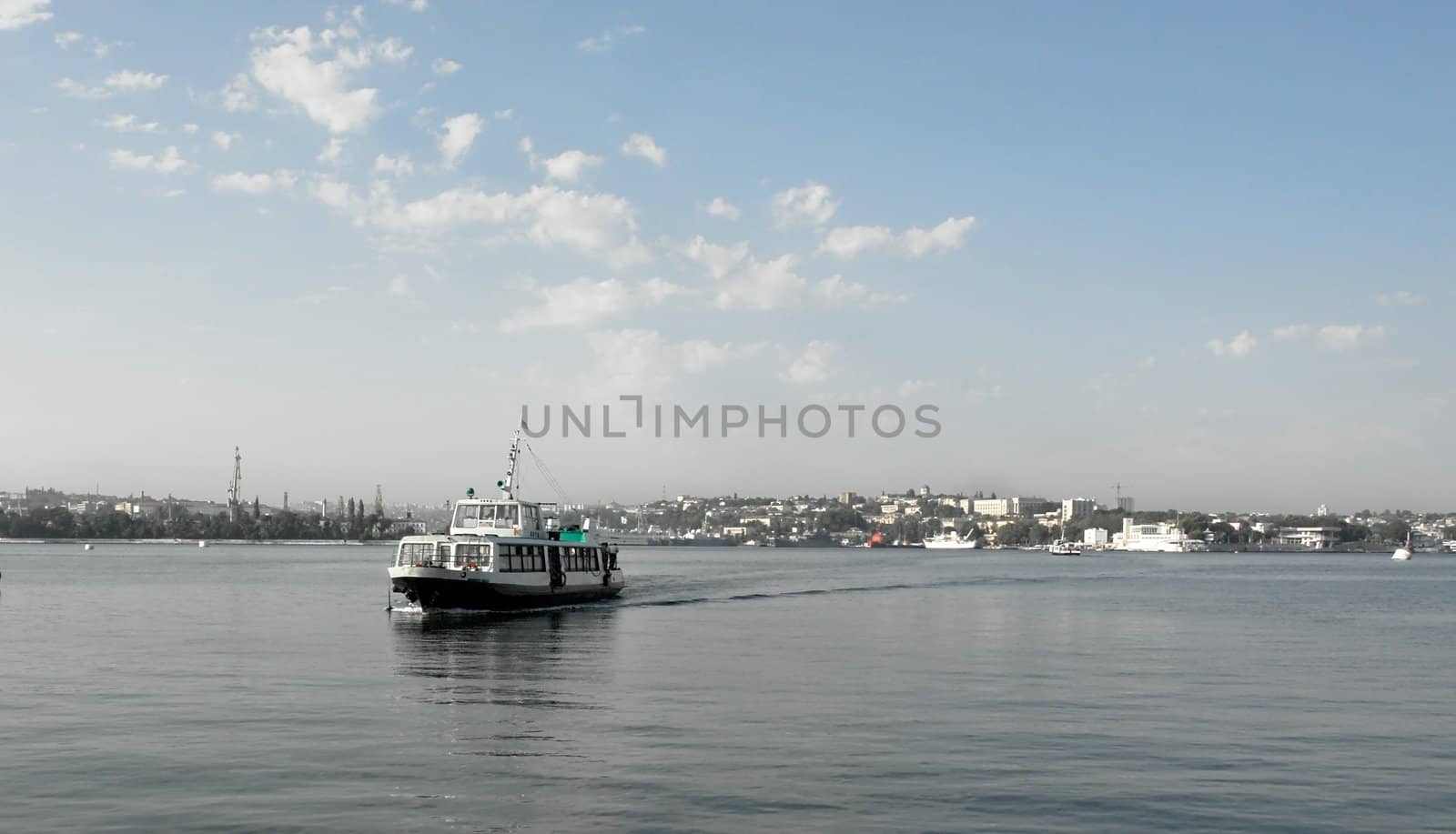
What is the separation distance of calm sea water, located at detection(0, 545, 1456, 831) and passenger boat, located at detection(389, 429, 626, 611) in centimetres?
217

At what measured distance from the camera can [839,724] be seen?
31.8 metres

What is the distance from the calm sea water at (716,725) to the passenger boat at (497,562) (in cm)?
217

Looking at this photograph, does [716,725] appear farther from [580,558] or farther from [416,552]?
[580,558]

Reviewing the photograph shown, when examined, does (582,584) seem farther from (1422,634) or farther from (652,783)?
(652,783)

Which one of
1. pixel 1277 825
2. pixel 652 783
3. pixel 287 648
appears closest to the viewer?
pixel 1277 825

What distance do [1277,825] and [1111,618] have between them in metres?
52.7

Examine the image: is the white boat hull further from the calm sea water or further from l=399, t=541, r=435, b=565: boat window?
l=399, t=541, r=435, b=565: boat window

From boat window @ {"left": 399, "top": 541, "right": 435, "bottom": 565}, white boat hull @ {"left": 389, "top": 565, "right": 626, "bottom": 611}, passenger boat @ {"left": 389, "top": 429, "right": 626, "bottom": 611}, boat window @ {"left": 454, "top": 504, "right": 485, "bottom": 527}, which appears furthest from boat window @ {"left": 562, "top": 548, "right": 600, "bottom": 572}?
boat window @ {"left": 399, "top": 541, "right": 435, "bottom": 565}

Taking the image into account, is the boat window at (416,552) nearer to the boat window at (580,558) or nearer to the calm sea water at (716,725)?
the calm sea water at (716,725)

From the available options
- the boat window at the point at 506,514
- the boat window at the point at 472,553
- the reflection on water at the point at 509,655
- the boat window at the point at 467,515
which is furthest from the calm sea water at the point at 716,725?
the boat window at the point at 467,515

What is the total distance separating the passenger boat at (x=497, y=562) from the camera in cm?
6844

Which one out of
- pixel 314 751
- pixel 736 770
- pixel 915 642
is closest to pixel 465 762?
pixel 314 751

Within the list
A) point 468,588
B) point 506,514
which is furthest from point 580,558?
point 468,588

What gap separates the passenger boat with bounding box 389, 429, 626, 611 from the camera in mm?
68438
